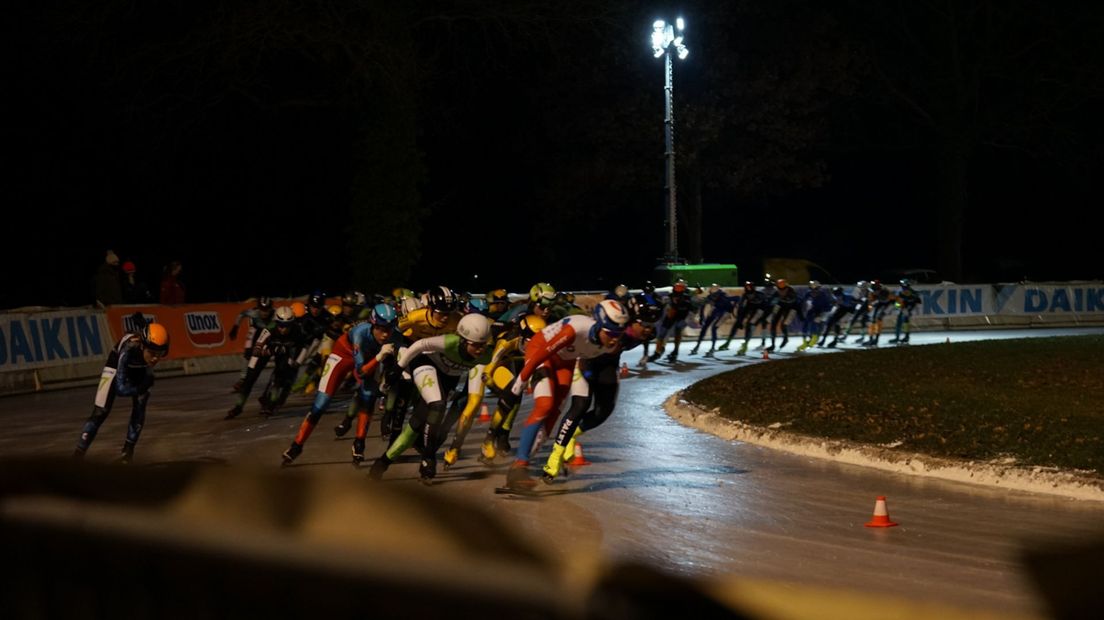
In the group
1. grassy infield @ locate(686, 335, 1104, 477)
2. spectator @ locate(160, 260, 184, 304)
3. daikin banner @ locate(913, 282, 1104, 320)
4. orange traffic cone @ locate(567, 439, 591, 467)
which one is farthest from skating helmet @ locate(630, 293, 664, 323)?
daikin banner @ locate(913, 282, 1104, 320)

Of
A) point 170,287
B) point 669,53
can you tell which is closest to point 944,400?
point 170,287

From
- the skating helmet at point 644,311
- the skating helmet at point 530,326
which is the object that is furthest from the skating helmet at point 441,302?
the skating helmet at point 644,311

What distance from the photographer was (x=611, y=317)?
13.1m

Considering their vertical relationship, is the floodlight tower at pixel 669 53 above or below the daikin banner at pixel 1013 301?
above

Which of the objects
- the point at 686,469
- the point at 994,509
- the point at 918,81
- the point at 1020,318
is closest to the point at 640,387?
the point at 686,469

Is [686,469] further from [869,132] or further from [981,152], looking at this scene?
[981,152]

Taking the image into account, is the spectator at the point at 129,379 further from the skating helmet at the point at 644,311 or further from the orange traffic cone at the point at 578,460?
the skating helmet at the point at 644,311

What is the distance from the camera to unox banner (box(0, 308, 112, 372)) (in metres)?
24.2

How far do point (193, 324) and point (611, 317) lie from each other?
17415 mm

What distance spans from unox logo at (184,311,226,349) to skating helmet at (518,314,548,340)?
1415 centimetres

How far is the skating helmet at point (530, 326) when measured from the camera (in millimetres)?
15281

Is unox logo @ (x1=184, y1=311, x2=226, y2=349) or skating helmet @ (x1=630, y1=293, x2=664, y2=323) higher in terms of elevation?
skating helmet @ (x1=630, y1=293, x2=664, y2=323)

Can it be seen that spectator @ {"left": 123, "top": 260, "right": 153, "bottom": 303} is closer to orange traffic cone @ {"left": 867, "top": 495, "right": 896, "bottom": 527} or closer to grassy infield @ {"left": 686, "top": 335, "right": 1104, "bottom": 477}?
grassy infield @ {"left": 686, "top": 335, "right": 1104, "bottom": 477}

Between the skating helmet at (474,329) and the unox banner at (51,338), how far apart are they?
46.1 ft
